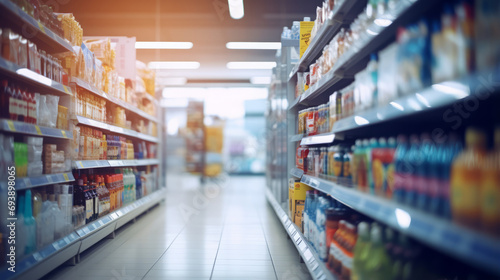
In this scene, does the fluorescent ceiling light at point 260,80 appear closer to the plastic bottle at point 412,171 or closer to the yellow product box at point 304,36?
the yellow product box at point 304,36

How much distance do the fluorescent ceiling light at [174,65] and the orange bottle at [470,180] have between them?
9589mm

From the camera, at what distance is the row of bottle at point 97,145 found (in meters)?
3.54

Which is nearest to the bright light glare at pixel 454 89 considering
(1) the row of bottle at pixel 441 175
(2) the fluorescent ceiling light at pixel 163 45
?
(1) the row of bottle at pixel 441 175

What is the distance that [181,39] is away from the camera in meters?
8.22

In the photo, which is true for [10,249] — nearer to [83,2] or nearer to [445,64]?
[445,64]

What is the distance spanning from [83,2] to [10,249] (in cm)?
522

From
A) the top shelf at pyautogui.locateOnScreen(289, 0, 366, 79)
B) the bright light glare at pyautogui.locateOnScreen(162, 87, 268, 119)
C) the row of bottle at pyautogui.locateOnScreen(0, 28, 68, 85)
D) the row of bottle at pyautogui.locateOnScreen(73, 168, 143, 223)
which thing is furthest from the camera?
the bright light glare at pyautogui.locateOnScreen(162, 87, 268, 119)

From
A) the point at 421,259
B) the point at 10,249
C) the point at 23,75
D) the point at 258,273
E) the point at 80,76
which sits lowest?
the point at 258,273

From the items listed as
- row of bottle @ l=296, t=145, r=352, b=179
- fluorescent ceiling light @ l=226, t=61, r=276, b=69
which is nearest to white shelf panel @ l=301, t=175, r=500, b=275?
row of bottle @ l=296, t=145, r=352, b=179

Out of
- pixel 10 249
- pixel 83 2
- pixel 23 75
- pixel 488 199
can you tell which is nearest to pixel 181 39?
pixel 83 2

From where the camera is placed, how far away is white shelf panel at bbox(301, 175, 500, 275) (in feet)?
3.04

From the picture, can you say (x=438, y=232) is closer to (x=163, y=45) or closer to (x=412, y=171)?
(x=412, y=171)

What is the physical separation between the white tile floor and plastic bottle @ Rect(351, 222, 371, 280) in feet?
3.72

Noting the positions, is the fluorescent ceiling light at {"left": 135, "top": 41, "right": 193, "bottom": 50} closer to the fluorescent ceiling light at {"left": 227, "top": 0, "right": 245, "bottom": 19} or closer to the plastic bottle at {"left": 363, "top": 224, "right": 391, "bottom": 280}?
the fluorescent ceiling light at {"left": 227, "top": 0, "right": 245, "bottom": 19}
